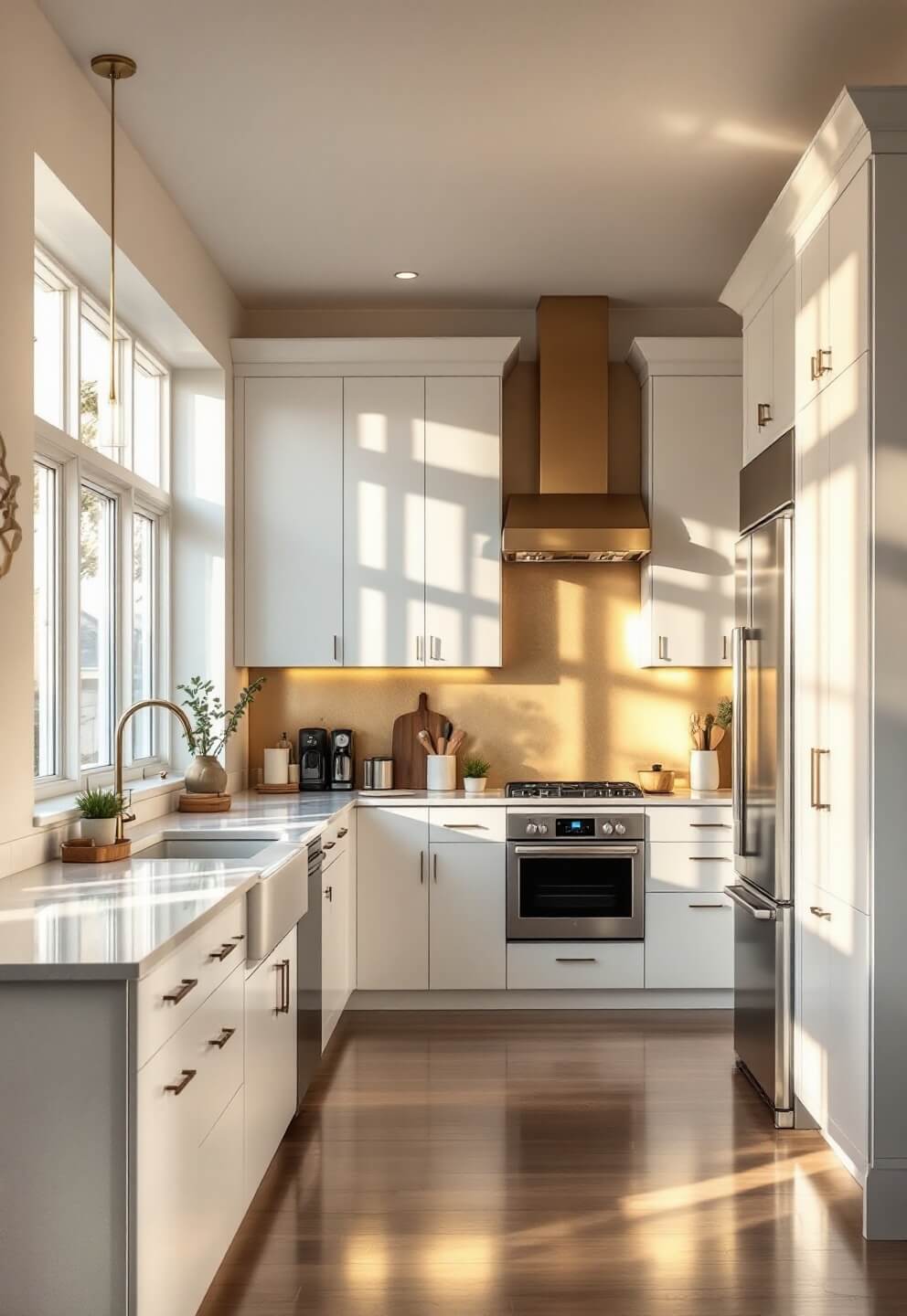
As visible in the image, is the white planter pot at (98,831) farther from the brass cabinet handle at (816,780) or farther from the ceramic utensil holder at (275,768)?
the ceramic utensil holder at (275,768)

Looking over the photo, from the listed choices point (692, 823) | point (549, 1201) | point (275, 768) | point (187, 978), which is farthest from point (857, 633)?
point (275, 768)

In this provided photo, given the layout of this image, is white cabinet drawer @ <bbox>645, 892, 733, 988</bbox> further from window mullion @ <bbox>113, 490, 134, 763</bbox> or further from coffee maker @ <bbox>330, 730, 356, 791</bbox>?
window mullion @ <bbox>113, 490, 134, 763</bbox>

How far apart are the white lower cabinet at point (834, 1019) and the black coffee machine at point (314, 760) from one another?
98.8 inches

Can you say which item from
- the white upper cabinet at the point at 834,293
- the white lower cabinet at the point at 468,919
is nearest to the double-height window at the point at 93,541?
the white lower cabinet at the point at 468,919

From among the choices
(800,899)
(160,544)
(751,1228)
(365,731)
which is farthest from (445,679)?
(751,1228)

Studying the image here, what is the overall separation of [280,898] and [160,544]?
2391mm

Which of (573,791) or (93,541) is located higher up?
(93,541)

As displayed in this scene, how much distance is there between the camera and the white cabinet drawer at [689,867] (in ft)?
16.5

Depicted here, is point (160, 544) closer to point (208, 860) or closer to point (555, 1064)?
point (208, 860)

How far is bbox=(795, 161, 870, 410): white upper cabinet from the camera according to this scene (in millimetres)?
2984

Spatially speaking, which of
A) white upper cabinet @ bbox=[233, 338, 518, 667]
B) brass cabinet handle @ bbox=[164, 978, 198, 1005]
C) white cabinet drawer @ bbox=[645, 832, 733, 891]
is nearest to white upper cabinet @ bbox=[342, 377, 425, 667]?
white upper cabinet @ bbox=[233, 338, 518, 667]

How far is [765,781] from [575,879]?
1.44 m

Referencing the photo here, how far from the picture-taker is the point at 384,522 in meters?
5.38

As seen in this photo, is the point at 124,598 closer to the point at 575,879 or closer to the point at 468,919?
the point at 468,919
